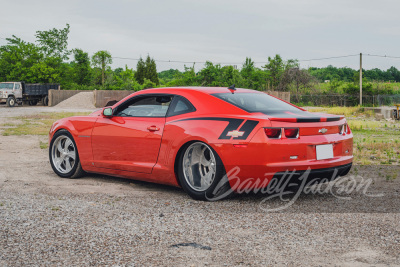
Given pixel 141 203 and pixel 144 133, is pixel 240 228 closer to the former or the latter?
pixel 141 203

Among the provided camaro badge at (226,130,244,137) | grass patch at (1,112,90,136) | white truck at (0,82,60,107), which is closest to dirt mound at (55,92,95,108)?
white truck at (0,82,60,107)

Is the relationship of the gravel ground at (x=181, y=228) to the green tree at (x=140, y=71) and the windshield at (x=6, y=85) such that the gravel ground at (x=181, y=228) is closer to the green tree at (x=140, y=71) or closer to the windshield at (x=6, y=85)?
the windshield at (x=6, y=85)

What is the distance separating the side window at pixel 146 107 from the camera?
6.54 m

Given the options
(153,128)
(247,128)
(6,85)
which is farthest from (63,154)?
(6,85)

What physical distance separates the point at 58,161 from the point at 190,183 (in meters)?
2.67

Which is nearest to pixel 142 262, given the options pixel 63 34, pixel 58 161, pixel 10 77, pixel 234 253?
pixel 234 253

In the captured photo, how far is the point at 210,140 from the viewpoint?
5.75 meters

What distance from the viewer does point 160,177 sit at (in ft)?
20.9

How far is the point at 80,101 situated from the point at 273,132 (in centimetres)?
4689

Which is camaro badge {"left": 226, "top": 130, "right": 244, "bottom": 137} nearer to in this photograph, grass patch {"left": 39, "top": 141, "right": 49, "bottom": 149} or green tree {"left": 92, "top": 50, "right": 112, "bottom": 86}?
grass patch {"left": 39, "top": 141, "right": 49, "bottom": 149}

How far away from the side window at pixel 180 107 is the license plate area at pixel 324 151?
1568 mm

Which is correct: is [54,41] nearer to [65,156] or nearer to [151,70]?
[151,70]

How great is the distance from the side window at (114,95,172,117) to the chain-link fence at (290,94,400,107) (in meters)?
43.4

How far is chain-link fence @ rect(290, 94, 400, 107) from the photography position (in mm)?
48375
